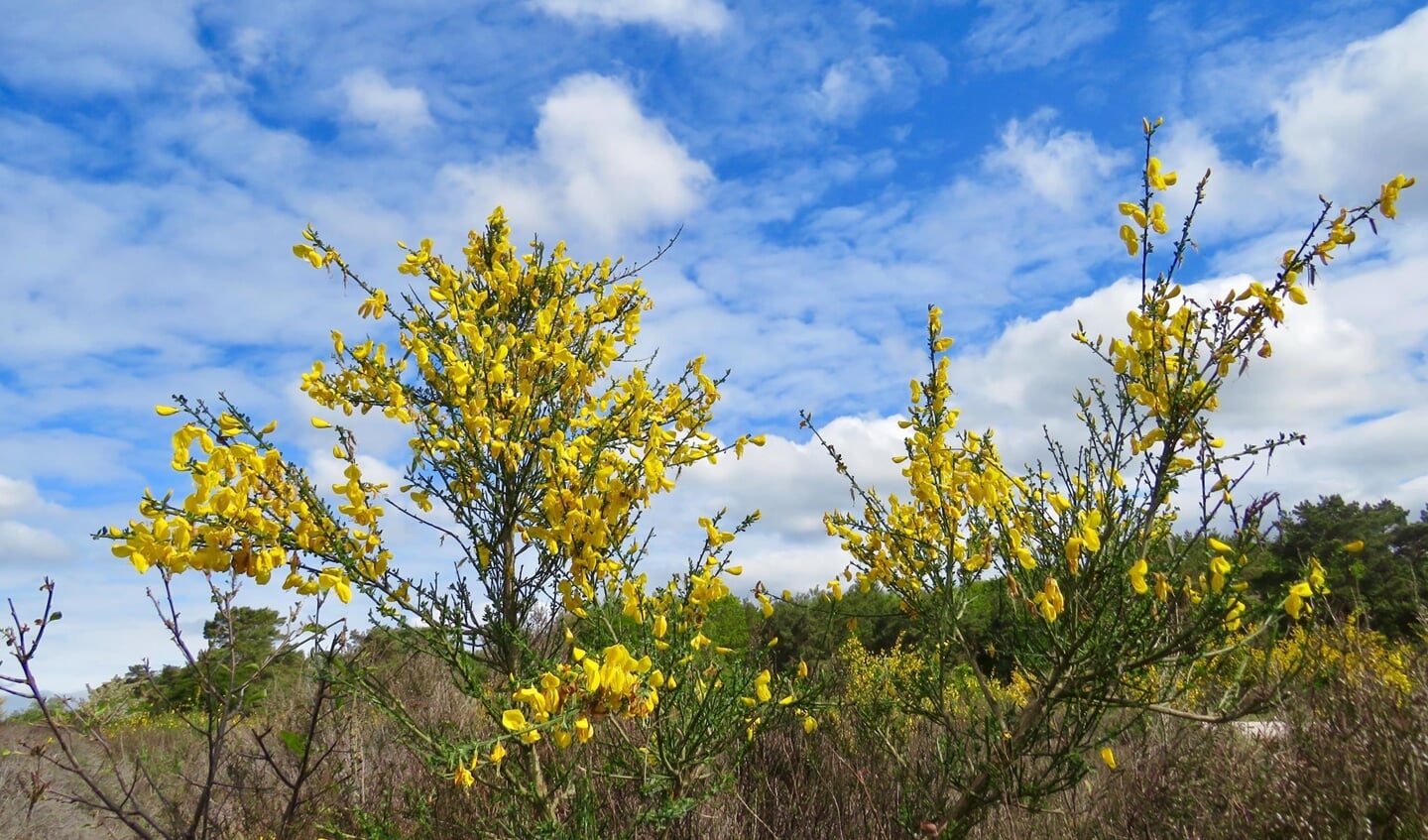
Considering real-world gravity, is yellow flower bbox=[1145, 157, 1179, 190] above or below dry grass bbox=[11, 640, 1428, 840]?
above

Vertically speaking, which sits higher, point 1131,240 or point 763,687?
point 1131,240

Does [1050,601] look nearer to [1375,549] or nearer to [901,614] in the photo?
[901,614]

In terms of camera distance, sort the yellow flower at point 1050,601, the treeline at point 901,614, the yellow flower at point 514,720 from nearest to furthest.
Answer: the yellow flower at point 514,720 < the yellow flower at point 1050,601 < the treeline at point 901,614

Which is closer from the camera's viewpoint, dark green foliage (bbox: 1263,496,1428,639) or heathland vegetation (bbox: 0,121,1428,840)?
heathland vegetation (bbox: 0,121,1428,840)

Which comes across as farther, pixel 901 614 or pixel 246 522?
pixel 901 614

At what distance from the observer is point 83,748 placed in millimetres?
10570

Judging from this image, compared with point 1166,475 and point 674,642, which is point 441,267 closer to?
point 674,642

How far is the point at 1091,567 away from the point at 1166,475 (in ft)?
1.31

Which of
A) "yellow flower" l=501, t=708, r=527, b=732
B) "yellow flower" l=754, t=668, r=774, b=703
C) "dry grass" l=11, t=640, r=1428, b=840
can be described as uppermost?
"yellow flower" l=501, t=708, r=527, b=732

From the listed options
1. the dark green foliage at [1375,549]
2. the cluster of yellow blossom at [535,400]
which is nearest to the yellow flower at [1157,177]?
the cluster of yellow blossom at [535,400]

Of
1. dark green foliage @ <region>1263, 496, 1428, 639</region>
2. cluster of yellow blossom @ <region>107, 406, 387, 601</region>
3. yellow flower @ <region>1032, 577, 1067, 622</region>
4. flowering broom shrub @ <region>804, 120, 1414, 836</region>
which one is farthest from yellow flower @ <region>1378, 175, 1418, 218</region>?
dark green foliage @ <region>1263, 496, 1428, 639</region>

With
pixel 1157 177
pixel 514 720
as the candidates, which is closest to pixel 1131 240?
pixel 1157 177

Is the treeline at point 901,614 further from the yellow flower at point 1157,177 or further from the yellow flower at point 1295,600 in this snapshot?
the yellow flower at point 1157,177

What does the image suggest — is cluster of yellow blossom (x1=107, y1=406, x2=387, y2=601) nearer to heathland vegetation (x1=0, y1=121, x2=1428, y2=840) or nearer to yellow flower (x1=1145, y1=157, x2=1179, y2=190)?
heathland vegetation (x1=0, y1=121, x2=1428, y2=840)
